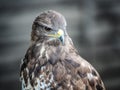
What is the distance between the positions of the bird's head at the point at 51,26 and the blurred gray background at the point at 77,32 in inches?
106

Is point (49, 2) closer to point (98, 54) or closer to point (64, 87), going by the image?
point (98, 54)

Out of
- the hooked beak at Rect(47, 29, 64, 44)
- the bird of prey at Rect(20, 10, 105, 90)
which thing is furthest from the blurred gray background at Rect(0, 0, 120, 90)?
the hooked beak at Rect(47, 29, 64, 44)

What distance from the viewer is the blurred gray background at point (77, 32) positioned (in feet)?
23.7

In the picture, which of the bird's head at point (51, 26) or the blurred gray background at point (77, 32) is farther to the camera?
the blurred gray background at point (77, 32)

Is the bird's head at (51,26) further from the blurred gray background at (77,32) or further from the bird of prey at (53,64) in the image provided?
the blurred gray background at (77,32)

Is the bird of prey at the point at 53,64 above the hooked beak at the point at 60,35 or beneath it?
beneath

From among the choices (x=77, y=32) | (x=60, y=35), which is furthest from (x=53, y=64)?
(x=77, y=32)

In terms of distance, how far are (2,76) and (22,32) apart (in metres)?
0.53

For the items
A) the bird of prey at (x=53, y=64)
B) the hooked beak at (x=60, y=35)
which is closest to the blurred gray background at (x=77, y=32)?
the bird of prey at (x=53, y=64)

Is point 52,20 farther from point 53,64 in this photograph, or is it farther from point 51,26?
point 53,64

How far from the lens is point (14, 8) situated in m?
7.23

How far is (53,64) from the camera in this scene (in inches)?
175

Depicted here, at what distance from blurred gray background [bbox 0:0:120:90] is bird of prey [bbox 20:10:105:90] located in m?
2.68

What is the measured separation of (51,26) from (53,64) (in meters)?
0.25
